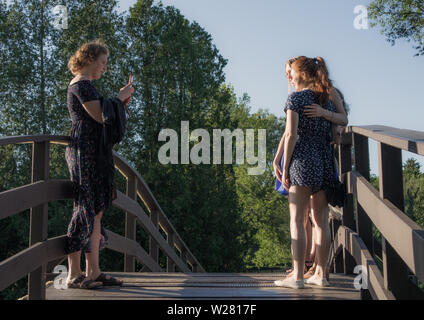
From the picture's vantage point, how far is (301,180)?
3145 mm

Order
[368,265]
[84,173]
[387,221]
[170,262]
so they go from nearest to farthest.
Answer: [387,221]
[368,265]
[84,173]
[170,262]

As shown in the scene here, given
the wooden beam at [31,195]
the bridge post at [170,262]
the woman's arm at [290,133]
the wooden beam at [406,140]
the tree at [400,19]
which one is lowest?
the bridge post at [170,262]

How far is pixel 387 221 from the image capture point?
2.03 meters

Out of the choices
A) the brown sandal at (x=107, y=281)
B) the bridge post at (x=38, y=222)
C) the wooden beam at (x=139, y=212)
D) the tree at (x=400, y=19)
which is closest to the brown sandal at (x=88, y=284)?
the brown sandal at (x=107, y=281)

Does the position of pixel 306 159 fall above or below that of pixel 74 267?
above

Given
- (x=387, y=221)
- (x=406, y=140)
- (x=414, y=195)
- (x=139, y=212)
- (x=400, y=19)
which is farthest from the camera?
(x=414, y=195)

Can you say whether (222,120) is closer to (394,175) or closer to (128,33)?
(128,33)

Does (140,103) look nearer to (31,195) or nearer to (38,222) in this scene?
(38,222)

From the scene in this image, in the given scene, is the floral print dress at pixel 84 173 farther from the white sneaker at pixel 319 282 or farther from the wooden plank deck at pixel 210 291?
the white sneaker at pixel 319 282

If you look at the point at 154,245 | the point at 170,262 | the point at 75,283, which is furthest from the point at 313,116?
the point at 170,262

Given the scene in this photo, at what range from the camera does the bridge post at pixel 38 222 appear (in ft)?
8.99

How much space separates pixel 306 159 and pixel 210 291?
1.08 metres
